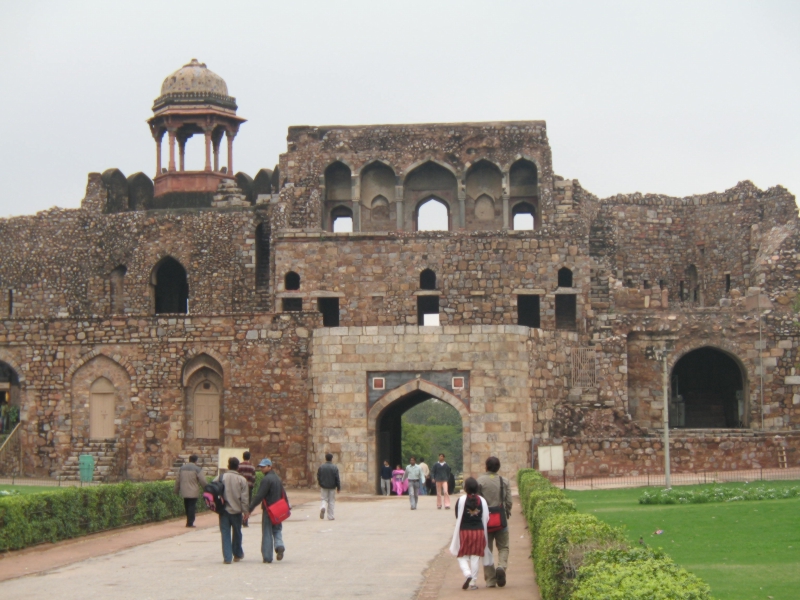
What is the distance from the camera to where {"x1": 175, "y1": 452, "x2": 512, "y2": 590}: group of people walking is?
14758mm

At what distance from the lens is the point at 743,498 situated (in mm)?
23000

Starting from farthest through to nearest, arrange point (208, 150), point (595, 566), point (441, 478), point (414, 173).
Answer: point (208, 150)
point (414, 173)
point (441, 478)
point (595, 566)

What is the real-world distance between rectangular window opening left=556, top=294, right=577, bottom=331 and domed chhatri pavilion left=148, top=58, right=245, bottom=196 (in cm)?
1333

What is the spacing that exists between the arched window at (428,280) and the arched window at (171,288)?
9.22m

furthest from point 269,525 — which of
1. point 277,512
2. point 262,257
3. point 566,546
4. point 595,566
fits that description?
point 262,257

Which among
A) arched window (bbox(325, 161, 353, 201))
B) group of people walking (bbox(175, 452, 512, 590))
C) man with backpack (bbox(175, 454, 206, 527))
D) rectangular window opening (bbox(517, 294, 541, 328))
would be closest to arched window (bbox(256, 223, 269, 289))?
arched window (bbox(325, 161, 353, 201))

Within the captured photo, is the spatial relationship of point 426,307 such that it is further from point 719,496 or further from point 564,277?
point 719,496

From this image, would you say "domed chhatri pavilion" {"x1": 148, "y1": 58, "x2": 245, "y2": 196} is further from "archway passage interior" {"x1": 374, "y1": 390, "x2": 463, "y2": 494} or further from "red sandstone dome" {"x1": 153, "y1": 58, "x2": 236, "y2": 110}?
"archway passage interior" {"x1": 374, "y1": 390, "x2": 463, "y2": 494}

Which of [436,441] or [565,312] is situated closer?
[565,312]

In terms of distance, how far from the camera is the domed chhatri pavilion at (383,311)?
106 ft

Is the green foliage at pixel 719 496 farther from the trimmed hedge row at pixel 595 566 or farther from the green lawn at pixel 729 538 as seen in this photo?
the trimmed hedge row at pixel 595 566

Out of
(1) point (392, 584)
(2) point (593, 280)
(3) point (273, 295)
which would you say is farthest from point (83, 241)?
(1) point (392, 584)

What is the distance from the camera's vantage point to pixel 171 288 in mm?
45250

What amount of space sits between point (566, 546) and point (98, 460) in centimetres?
2380
